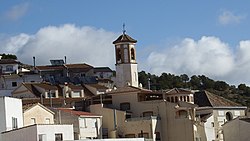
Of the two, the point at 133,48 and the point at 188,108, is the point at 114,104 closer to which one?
the point at 188,108

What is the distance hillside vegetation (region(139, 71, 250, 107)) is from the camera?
16950 centimetres

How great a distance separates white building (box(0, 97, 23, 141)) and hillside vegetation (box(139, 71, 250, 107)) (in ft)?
300

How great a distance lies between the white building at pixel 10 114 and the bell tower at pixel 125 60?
125 feet

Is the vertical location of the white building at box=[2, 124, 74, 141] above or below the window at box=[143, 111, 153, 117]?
below

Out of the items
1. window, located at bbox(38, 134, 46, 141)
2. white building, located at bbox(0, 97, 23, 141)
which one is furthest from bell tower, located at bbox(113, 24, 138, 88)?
window, located at bbox(38, 134, 46, 141)

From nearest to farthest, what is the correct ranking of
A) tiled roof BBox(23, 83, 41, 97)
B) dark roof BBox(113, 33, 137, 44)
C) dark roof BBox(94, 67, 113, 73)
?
→ tiled roof BBox(23, 83, 41, 97)
dark roof BBox(113, 33, 137, 44)
dark roof BBox(94, 67, 113, 73)

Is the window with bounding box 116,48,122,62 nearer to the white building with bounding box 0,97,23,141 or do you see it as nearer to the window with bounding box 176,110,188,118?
the window with bounding box 176,110,188,118

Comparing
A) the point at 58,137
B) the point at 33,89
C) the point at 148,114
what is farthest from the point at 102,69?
the point at 58,137

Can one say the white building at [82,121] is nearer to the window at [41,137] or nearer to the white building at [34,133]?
the white building at [34,133]

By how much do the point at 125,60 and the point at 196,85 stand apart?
264 ft

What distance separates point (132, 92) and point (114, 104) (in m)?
2.97

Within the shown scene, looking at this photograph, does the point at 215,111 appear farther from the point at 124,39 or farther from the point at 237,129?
the point at 124,39

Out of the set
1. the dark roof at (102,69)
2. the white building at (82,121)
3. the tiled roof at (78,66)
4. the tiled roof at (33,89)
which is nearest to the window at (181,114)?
the white building at (82,121)

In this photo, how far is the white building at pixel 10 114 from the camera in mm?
67438
